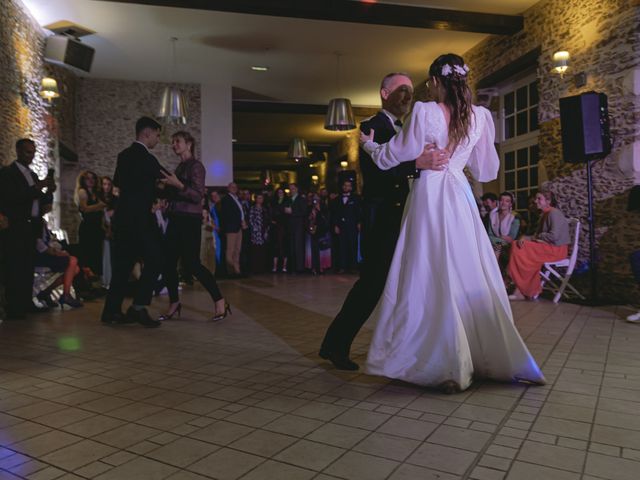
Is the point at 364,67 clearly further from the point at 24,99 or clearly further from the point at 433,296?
the point at 433,296

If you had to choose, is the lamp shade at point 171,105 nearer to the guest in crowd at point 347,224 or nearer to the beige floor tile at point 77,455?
the guest in crowd at point 347,224

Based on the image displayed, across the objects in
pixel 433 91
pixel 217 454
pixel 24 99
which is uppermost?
pixel 24 99

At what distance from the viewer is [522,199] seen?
26.4 feet

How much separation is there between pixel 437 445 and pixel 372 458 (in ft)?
0.84

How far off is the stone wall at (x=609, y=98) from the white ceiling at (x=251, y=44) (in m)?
0.85

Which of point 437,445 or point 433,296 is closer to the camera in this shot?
point 437,445

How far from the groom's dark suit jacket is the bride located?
14 cm

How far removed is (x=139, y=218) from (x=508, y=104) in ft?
21.6

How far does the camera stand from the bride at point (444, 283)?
2.37m

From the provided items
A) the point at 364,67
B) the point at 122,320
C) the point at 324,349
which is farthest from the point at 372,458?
the point at 364,67

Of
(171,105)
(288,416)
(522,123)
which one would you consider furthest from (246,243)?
(288,416)

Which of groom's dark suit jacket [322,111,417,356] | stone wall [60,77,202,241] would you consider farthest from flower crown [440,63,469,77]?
stone wall [60,77,202,241]

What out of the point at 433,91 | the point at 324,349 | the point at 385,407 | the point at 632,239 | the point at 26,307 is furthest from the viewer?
the point at 632,239

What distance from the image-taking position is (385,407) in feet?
7.31
